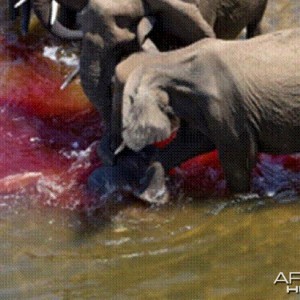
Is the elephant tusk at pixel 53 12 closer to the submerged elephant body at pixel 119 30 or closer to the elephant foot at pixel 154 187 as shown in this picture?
the submerged elephant body at pixel 119 30

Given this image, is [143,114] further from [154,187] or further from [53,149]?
[53,149]

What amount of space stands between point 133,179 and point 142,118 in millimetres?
468

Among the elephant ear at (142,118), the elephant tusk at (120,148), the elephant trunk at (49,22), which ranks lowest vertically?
the elephant trunk at (49,22)

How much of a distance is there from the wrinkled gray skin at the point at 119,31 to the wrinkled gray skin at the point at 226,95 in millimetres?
279

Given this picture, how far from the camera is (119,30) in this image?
14.8 feet

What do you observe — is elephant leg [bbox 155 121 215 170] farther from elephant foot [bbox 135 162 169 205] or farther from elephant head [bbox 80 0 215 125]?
elephant head [bbox 80 0 215 125]

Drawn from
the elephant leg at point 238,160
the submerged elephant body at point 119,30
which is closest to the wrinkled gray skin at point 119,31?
the submerged elephant body at point 119,30

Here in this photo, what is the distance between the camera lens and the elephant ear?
420 centimetres

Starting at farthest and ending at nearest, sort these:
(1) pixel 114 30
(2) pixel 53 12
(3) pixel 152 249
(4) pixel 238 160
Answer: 1. (2) pixel 53 12
2. (1) pixel 114 30
3. (4) pixel 238 160
4. (3) pixel 152 249

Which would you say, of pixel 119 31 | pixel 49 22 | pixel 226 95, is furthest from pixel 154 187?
pixel 49 22

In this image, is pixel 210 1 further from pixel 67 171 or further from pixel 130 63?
pixel 67 171

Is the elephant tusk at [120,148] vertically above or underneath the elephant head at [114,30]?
underneath

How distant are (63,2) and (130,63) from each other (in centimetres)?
140

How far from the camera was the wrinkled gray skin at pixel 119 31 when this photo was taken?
4480mm
